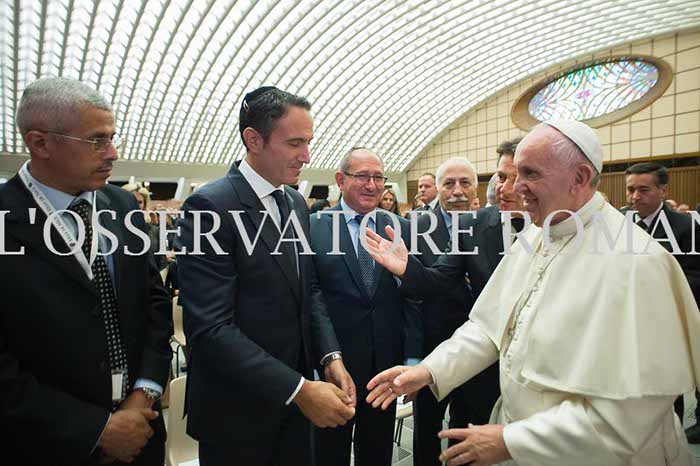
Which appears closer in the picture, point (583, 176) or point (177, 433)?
point (583, 176)

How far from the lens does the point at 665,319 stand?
1665 mm

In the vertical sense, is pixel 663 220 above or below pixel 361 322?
above

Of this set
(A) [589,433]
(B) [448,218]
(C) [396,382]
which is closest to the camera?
(A) [589,433]

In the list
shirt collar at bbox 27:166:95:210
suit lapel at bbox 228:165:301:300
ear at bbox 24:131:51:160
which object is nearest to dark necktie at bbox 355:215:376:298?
suit lapel at bbox 228:165:301:300

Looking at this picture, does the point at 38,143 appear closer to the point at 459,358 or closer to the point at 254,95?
the point at 254,95

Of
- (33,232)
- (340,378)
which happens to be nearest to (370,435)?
(340,378)

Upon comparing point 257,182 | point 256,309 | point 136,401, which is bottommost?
point 136,401

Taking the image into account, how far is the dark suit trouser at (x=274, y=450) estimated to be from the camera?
1.90 m

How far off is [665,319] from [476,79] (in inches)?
1325

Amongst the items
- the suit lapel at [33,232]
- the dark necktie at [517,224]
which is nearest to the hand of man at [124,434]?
the suit lapel at [33,232]

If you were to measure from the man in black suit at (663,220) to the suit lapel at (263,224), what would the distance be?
12.5 feet

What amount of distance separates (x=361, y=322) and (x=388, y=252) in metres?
0.52

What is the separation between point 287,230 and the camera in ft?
6.90

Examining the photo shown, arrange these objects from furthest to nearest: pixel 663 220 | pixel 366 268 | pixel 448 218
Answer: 1. pixel 663 220
2. pixel 448 218
3. pixel 366 268
